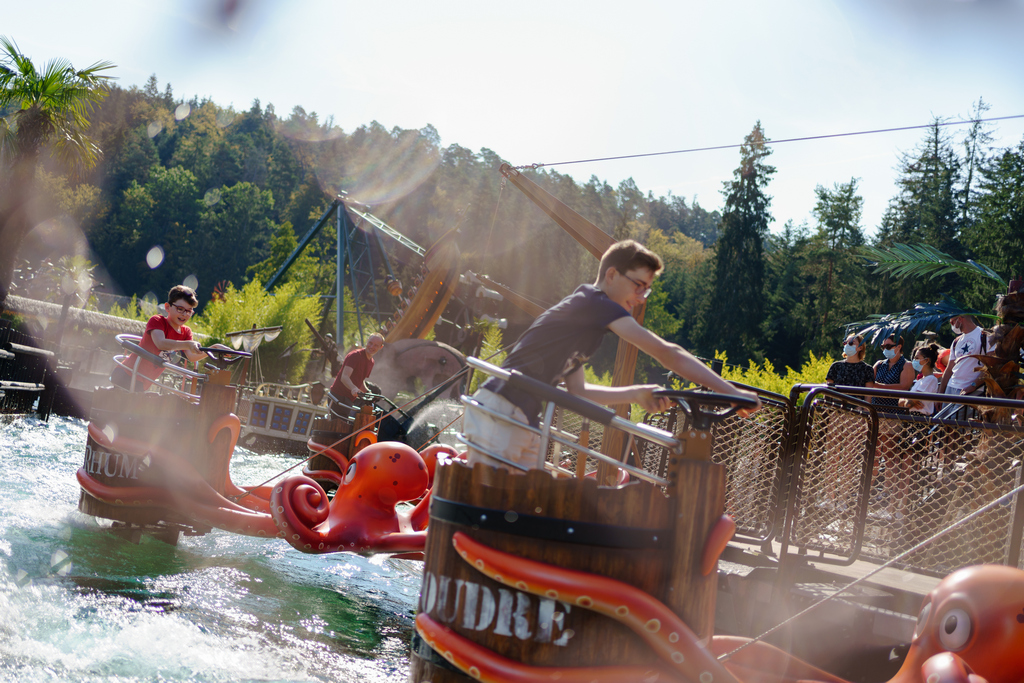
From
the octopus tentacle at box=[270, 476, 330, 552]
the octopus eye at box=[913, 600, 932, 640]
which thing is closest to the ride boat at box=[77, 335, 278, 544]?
the octopus tentacle at box=[270, 476, 330, 552]

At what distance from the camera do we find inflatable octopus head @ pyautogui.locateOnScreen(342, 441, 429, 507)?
6.17 meters

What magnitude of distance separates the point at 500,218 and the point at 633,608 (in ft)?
199

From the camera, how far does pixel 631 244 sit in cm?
326

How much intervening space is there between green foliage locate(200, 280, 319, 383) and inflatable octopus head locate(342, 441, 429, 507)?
2831 centimetres

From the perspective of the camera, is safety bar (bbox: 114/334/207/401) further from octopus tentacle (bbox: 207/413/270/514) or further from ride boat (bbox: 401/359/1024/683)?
ride boat (bbox: 401/359/1024/683)

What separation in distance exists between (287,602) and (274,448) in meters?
10.9

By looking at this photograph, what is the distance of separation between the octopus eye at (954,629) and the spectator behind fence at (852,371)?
194 inches

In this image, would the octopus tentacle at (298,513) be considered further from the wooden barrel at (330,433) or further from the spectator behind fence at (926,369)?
the spectator behind fence at (926,369)

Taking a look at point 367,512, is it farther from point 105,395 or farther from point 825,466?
Result: point 825,466

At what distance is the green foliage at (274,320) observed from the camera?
33.8 meters

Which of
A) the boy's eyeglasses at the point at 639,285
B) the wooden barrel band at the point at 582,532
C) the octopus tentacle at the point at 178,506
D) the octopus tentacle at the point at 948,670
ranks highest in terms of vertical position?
the boy's eyeglasses at the point at 639,285

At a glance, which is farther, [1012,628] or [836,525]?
[836,525]

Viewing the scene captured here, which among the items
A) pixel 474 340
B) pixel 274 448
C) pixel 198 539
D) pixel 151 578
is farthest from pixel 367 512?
pixel 474 340

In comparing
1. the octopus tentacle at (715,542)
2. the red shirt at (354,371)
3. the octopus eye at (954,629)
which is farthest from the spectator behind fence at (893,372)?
the red shirt at (354,371)
